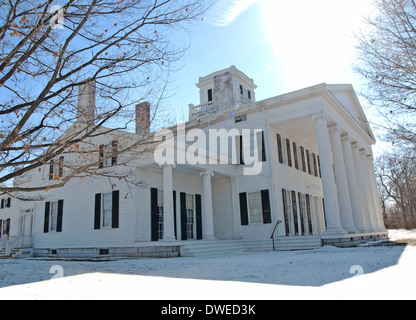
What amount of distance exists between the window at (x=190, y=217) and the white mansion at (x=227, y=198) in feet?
0.16

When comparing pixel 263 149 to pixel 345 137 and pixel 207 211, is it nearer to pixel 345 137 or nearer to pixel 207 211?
pixel 207 211

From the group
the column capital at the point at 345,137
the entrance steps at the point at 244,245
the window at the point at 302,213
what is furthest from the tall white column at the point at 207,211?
the column capital at the point at 345,137

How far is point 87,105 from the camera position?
23.2 feet

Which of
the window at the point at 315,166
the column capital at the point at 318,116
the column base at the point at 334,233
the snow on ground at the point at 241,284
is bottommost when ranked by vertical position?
the snow on ground at the point at 241,284

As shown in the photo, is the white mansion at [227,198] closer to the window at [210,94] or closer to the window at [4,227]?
the window at [4,227]

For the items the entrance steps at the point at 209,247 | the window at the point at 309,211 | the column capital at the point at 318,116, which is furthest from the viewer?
the window at the point at 309,211

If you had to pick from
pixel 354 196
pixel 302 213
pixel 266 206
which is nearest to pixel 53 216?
pixel 266 206

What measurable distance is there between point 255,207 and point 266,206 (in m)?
0.74

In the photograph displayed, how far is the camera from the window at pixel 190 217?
16.2m

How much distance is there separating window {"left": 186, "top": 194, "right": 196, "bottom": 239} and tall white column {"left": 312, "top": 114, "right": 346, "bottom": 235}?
6220 mm

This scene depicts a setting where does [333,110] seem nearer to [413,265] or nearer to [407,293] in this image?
[413,265]
